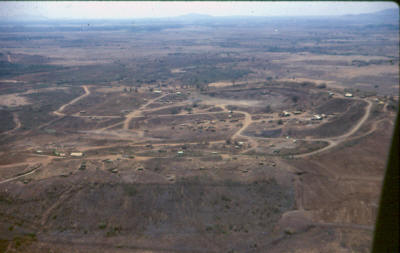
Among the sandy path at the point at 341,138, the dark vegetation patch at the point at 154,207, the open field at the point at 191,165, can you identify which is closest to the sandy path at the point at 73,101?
the open field at the point at 191,165

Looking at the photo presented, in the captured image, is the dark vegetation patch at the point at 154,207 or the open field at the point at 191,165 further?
the dark vegetation patch at the point at 154,207

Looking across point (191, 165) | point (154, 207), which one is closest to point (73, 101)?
point (191, 165)

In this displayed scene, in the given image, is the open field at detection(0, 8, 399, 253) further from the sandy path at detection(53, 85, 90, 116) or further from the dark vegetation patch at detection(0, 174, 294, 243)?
the sandy path at detection(53, 85, 90, 116)

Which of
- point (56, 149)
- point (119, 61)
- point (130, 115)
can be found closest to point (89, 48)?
point (119, 61)

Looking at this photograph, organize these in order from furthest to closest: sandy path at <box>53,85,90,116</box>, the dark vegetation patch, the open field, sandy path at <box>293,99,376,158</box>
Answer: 1. sandy path at <box>53,85,90,116</box>
2. sandy path at <box>293,99,376,158</box>
3. the dark vegetation patch
4. the open field

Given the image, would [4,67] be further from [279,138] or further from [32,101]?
[279,138]

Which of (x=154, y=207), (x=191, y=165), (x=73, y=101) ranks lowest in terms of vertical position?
(x=73, y=101)

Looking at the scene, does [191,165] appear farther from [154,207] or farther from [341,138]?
[341,138]

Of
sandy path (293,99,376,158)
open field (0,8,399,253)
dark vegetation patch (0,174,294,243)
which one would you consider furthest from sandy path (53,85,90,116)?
sandy path (293,99,376,158)

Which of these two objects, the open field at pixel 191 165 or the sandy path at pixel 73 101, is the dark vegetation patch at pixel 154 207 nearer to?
the open field at pixel 191 165
